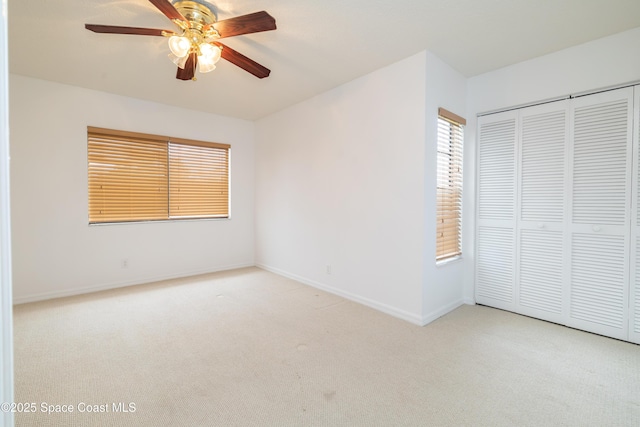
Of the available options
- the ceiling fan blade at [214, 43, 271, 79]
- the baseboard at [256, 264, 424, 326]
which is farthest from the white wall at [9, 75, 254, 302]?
the ceiling fan blade at [214, 43, 271, 79]

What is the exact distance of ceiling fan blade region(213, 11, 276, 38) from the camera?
1.86 meters

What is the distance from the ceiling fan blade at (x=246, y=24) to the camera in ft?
6.10

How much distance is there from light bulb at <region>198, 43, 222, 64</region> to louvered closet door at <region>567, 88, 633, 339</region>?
3249 millimetres

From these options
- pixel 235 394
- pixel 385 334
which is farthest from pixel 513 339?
pixel 235 394

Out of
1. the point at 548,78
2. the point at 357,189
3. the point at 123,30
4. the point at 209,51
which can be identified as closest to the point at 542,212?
the point at 548,78

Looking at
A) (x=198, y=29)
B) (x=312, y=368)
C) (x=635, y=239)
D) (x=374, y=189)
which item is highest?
(x=198, y=29)

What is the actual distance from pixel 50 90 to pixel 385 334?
470 centimetres

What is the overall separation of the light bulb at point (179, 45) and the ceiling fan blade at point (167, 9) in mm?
167

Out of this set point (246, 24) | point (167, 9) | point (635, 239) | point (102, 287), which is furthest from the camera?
point (102, 287)

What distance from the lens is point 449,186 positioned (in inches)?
126

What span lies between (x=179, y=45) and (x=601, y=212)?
3.81 meters

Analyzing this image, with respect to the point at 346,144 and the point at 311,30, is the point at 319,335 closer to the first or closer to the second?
the point at 346,144

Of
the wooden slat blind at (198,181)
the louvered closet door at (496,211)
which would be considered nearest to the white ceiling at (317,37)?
the louvered closet door at (496,211)

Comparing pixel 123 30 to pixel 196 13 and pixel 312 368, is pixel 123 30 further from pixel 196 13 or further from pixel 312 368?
pixel 312 368
